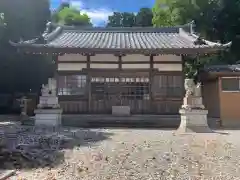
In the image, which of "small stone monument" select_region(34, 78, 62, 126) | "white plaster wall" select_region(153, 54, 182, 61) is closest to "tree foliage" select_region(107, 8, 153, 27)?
"white plaster wall" select_region(153, 54, 182, 61)

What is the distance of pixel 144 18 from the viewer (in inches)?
2007

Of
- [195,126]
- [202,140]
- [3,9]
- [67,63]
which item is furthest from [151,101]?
[3,9]

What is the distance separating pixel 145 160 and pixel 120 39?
12.6 m

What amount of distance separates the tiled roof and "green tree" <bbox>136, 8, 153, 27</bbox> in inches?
1092

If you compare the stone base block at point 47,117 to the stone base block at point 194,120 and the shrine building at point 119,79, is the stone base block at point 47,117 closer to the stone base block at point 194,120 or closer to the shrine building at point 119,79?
the shrine building at point 119,79

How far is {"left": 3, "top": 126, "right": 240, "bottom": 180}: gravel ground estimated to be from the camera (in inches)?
312

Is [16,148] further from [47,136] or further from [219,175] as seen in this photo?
[219,175]

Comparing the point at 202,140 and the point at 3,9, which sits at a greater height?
the point at 3,9

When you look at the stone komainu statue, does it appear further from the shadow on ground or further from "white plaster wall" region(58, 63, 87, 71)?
"white plaster wall" region(58, 63, 87, 71)

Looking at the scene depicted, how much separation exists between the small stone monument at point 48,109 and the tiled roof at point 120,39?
2.69m

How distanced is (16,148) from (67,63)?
9.73 m

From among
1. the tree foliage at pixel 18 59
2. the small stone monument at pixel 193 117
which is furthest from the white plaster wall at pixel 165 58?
the tree foliage at pixel 18 59

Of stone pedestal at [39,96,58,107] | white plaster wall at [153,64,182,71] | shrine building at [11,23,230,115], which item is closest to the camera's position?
stone pedestal at [39,96,58,107]

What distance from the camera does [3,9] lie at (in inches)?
977
